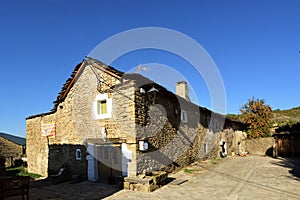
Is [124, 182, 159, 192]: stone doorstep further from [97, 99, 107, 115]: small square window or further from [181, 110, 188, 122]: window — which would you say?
[181, 110, 188, 122]: window

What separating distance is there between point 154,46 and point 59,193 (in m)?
8.03

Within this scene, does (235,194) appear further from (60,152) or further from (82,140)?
(60,152)

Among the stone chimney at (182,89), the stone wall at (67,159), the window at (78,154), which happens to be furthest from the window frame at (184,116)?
the window at (78,154)

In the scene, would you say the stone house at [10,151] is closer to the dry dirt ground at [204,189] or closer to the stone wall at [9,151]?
the stone wall at [9,151]

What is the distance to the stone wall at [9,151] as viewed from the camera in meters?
18.9

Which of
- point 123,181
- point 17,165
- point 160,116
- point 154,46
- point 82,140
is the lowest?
point 17,165

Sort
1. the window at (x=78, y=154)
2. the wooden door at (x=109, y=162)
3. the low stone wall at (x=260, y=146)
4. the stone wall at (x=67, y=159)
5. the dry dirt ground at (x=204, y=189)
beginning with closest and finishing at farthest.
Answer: the dry dirt ground at (x=204, y=189) → the wooden door at (x=109, y=162) → the stone wall at (x=67, y=159) → the window at (x=78, y=154) → the low stone wall at (x=260, y=146)

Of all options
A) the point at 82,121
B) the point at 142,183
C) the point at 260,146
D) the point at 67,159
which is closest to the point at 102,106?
the point at 82,121

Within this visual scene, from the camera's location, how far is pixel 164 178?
386 inches

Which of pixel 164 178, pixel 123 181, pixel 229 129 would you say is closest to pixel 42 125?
pixel 123 181

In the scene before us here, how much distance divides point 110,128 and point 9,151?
13.5 metres

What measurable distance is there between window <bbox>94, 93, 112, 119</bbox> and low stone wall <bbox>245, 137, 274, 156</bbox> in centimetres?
1683

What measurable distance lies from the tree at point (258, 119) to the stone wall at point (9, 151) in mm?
21212

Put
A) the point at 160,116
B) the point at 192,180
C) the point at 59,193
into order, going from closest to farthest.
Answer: the point at 59,193, the point at 192,180, the point at 160,116
